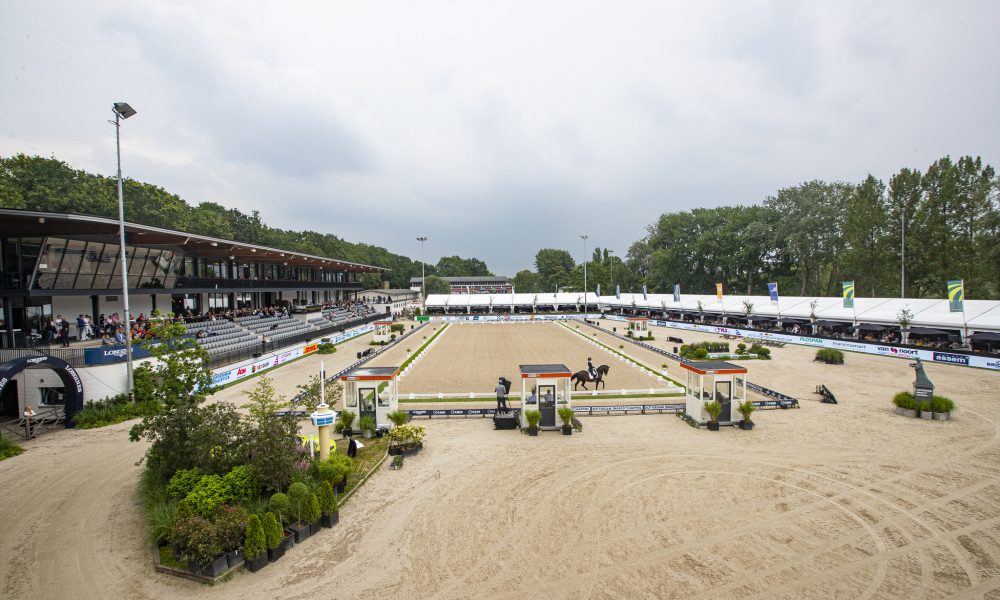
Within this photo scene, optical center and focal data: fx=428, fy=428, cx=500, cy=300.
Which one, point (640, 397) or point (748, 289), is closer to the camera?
point (640, 397)

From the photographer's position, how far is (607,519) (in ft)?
29.1

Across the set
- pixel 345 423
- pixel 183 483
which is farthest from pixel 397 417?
pixel 183 483

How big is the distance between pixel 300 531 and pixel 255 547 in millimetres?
943

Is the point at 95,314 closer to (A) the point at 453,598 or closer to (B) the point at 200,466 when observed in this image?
(B) the point at 200,466

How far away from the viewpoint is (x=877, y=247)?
46.4 meters

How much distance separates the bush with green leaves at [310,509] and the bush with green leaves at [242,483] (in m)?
1.21

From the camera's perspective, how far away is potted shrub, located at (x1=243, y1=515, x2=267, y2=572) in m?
7.32

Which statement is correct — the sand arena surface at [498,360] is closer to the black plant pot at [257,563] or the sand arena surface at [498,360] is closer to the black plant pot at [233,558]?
the black plant pot at [233,558]

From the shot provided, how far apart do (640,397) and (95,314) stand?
30.3 metres

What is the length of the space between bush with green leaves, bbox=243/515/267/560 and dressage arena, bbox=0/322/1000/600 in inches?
14.3

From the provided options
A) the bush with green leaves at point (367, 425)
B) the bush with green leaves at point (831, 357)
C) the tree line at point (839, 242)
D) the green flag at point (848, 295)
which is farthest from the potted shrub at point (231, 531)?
the tree line at point (839, 242)

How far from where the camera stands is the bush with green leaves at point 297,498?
849cm

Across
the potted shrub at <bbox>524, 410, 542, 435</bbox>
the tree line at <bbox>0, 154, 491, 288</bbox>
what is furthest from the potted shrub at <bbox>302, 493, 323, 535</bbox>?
the tree line at <bbox>0, 154, 491, 288</bbox>

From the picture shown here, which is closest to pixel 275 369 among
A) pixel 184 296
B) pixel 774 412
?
pixel 184 296
